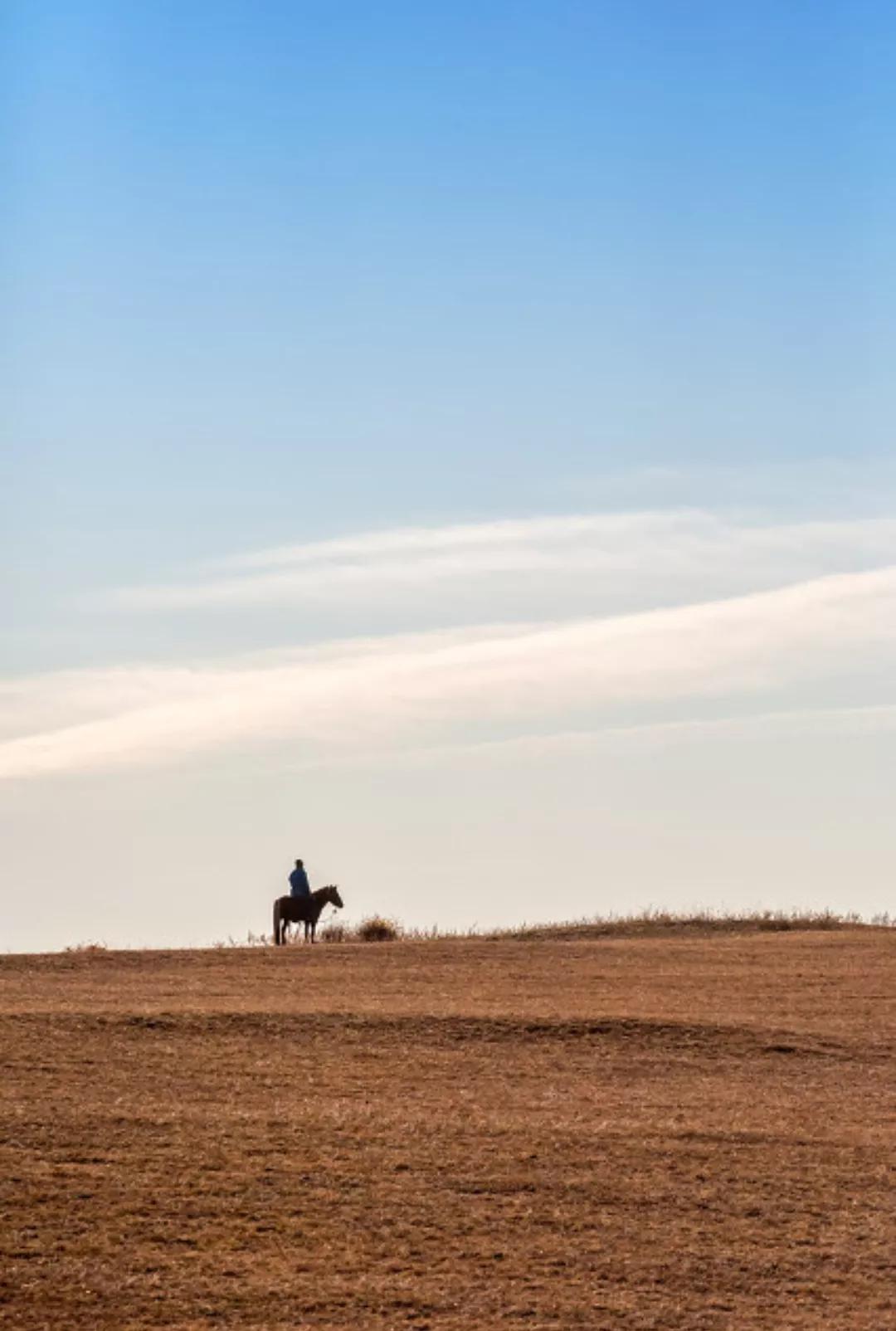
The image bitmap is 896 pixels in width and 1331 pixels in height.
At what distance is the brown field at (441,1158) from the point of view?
14453 millimetres

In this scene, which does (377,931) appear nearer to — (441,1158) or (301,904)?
(301,904)

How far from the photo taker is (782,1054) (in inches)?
918

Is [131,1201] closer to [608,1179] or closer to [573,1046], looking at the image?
[608,1179]

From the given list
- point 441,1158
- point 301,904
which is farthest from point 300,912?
point 441,1158

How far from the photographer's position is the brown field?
1445 centimetres

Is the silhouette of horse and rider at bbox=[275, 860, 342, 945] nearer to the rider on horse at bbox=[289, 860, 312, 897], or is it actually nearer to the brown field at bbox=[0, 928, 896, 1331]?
the rider on horse at bbox=[289, 860, 312, 897]

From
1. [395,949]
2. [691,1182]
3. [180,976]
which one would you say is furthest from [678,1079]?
[395,949]

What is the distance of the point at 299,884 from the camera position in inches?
1506

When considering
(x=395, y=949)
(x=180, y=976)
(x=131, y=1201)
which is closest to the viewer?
(x=131, y=1201)

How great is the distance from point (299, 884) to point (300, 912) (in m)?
0.67

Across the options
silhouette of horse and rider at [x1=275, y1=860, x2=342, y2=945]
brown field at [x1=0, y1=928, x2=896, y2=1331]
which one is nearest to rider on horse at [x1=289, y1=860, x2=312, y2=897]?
silhouette of horse and rider at [x1=275, y1=860, x2=342, y2=945]

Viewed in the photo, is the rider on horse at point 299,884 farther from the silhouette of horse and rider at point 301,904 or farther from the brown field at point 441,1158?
the brown field at point 441,1158

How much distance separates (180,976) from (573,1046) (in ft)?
26.8

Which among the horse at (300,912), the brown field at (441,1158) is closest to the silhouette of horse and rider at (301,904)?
the horse at (300,912)
